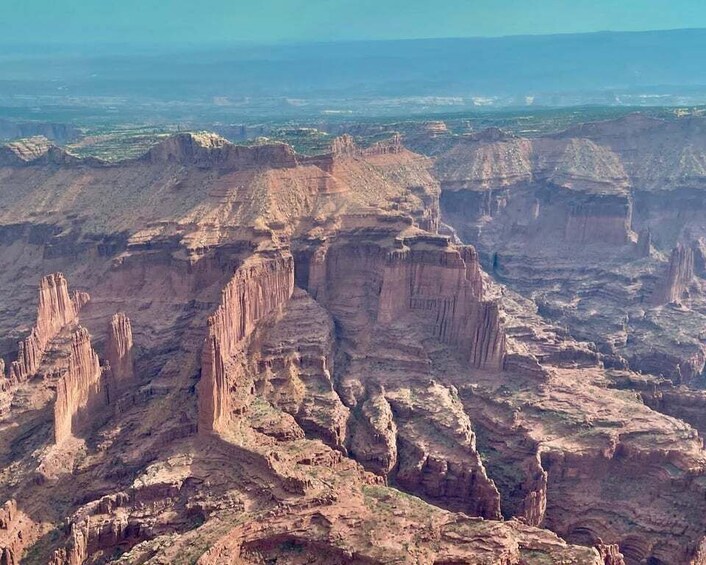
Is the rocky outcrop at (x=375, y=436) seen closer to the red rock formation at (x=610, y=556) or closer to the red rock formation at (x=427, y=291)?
the red rock formation at (x=427, y=291)

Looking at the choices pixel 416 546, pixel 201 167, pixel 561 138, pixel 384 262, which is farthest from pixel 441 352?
pixel 561 138

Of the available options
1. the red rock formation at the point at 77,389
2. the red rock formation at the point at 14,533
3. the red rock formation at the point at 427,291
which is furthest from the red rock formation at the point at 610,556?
the red rock formation at the point at 77,389

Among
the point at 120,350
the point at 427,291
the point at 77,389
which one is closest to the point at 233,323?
the point at 120,350

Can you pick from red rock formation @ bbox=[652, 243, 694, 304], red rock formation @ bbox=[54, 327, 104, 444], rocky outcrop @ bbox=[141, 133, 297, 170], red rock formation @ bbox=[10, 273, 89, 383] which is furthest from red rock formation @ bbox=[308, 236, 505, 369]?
red rock formation @ bbox=[652, 243, 694, 304]

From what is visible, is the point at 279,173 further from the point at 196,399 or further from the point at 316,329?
the point at 196,399

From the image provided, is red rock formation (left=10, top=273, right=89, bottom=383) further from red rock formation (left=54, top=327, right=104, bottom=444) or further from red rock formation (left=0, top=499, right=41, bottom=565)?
red rock formation (left=0, top=499, right=41, bottom=565)

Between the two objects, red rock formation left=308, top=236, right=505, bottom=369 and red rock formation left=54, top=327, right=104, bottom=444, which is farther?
red rock formation left=308, top=236, right=505, bottom=369

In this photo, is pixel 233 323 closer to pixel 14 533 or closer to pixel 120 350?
pixel 120 350
